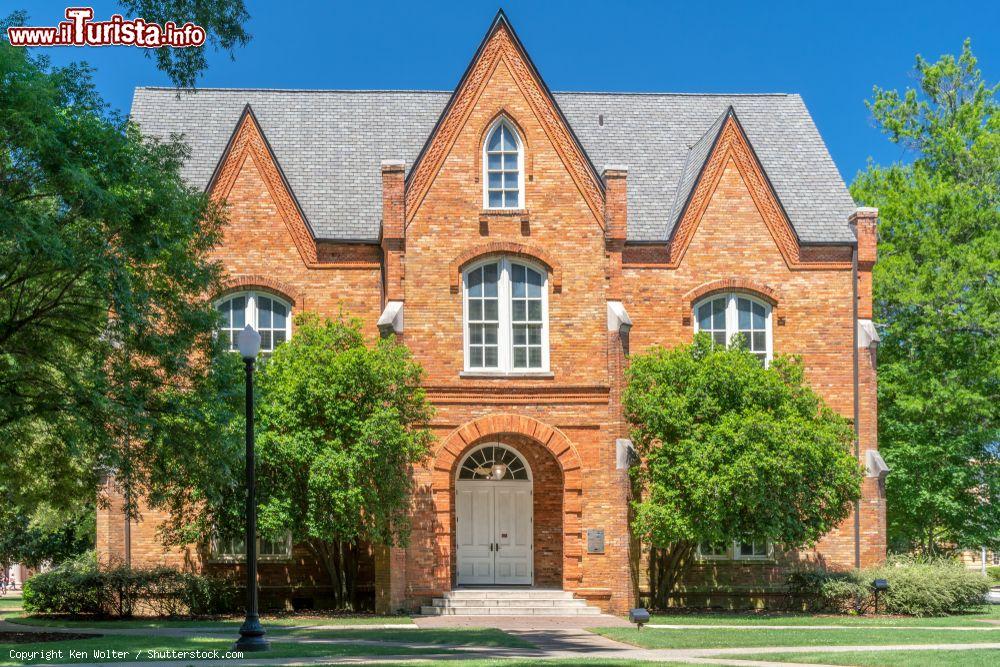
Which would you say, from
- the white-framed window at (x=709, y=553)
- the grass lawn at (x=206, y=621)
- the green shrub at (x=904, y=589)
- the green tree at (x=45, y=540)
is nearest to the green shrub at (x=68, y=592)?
the grass lawn at (x=206, y=621)

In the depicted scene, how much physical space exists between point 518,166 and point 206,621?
12146mm

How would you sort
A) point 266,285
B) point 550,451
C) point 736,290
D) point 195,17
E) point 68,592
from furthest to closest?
point 736,290
point 266,285
point 550,451
point 68,592
point 195,17

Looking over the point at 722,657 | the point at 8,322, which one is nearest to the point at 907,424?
the point at 722,657

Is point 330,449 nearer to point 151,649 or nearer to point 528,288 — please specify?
point 528,288

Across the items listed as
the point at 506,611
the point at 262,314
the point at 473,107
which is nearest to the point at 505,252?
the point at 473,107

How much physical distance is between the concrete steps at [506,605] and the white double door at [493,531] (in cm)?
203

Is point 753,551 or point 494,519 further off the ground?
point 494,519

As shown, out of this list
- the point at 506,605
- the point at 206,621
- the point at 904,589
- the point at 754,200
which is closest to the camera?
the point at 206,621

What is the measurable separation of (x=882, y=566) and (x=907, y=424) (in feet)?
26.0

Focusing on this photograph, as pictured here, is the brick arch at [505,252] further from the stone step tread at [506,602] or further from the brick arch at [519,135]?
the stone step tread at [506,602]

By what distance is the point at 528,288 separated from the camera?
28.3 meters

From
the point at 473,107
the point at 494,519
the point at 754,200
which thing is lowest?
the point at 494,519

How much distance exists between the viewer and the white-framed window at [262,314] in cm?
2967

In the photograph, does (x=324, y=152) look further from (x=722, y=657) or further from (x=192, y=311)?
(x=722, y=657)
